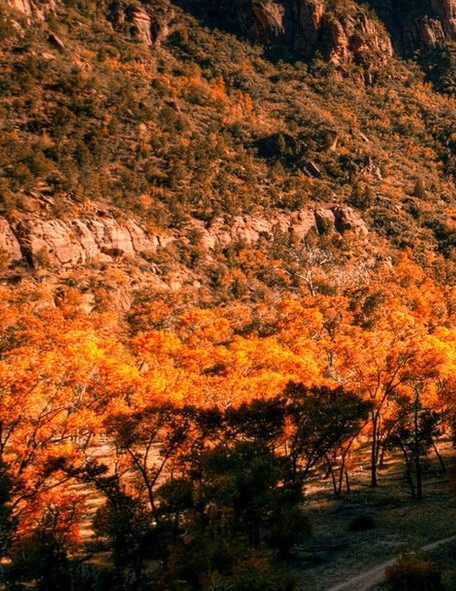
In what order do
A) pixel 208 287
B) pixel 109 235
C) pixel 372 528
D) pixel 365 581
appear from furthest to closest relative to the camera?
pixel 208 287
pixel 109 235
pixel 372 528
pixel 365 581

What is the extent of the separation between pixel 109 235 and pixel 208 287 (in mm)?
19881

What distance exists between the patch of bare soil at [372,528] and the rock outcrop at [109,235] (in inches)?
2157

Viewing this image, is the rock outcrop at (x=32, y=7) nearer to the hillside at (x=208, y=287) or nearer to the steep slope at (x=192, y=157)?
the steep slope at (x=192, y=157)

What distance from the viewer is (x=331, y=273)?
97.8 meters

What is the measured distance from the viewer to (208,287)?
Result: 8838 centimetres

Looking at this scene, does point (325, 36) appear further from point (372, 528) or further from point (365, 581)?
point (365, 581)

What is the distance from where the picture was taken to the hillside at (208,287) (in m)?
25.5

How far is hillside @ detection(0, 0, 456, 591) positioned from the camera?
1006 inches

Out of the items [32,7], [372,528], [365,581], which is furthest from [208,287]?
[32,7]

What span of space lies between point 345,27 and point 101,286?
176136 mm

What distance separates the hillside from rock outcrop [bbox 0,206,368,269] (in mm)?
421

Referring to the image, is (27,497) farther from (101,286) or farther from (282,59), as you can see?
(282,59)

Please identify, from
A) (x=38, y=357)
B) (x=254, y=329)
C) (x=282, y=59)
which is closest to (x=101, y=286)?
(x=254, y=329)

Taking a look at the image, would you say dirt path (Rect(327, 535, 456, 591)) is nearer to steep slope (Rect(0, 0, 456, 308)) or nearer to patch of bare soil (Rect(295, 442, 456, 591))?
patch of bare soil (Rect(295, 442, 456, 591))
